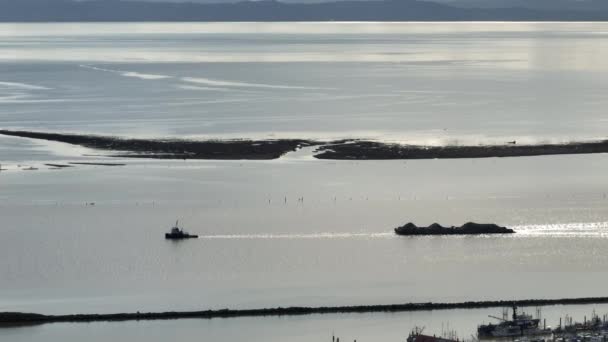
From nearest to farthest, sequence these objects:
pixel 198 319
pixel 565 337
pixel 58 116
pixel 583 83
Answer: pixel 565 337 < pixel 198 319 < pixel 58 116 < pixel 583 83

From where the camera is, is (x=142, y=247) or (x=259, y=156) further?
(x=259, y=156)

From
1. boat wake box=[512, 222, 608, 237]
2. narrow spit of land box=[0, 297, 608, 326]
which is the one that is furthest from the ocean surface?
narrow spit of land box=[0, 297, 608, 326]

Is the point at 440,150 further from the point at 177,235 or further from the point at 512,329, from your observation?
the point at 512,329

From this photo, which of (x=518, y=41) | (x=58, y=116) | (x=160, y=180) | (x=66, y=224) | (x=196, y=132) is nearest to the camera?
(x=66, y=224)

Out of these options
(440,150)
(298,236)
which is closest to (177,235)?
(298,236)

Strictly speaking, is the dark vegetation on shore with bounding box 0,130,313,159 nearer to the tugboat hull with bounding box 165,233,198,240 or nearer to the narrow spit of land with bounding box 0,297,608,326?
the tugboat hull with bounding box 165,233,198,240

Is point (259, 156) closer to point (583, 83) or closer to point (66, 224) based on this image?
point (66, 224)

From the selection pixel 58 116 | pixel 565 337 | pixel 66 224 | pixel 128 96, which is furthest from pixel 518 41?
pixel 565 337
